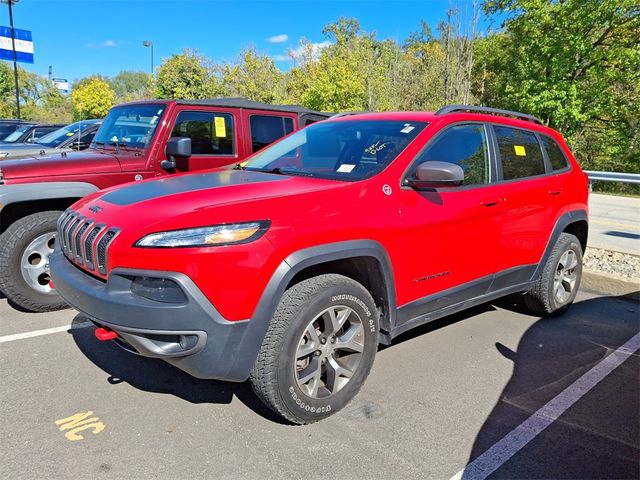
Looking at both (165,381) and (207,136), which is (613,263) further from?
(165,381)

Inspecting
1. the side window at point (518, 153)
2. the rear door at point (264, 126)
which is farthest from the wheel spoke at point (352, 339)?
the rear door at point (264, 126)

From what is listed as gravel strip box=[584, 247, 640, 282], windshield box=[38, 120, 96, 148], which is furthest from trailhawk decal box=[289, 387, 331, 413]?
windshield box=[38, 120, 96, 148]

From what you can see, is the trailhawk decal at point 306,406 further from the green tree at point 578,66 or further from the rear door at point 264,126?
the green tree at point 578,66

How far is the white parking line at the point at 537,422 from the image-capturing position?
2.48 m

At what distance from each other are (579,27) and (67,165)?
58.8 ft

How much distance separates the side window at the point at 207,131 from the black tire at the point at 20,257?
5.29ft

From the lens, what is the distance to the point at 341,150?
140 inches

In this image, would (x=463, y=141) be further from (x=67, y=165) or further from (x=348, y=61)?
(x=348, y=61)

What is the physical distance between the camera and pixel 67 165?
4.65m

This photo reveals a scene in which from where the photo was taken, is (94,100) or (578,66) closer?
(578,66)

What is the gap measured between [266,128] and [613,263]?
4.69 metres

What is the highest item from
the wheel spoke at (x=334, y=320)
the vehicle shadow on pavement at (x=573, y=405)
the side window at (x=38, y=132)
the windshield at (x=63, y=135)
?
the side window at (x=38, y=132)

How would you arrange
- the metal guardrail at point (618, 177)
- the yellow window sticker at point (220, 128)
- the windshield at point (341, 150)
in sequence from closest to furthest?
the windshield at point (341, 150), the yellow window sticker at point (220, 128), the metal guardrail at point (618, 177)

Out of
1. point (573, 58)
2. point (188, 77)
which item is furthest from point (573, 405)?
point (188, 77)
